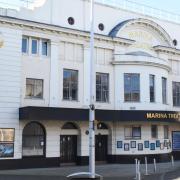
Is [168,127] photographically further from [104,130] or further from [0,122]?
[0,122]

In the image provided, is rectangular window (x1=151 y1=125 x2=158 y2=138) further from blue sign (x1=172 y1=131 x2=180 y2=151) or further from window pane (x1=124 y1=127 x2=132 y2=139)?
blue sign (x1=172 y1=131 x2=180 y2=151)

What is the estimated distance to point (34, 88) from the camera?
28516mm

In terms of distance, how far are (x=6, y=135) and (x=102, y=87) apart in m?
9.09

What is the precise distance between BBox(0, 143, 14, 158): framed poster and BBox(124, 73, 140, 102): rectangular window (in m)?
10.4

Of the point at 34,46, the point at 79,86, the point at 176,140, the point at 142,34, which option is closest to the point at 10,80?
the point at 34,46

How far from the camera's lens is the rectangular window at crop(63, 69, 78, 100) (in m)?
30.1

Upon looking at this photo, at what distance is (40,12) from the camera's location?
96.1 ft

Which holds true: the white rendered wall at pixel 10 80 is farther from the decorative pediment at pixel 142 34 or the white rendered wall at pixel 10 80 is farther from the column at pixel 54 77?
the decorative pediment at pixel 142 34

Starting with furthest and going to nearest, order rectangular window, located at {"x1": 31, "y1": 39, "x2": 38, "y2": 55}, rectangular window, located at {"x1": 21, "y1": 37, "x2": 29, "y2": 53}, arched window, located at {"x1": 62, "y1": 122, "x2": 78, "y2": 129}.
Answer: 1. arched window, located at {"x1": 62, "y1": 122, "x2": 78, "y2": 129}
2. rectangular window, located at {"x1": 31, "y1": 39, "x2": 38, "y2": 55}
3. rectangular window, located at {"x1": 21, "y1": 37, "x2": 29, "y2": 53}

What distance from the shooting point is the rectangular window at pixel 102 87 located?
104 ft

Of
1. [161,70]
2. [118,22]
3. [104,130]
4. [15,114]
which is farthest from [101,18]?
[15,114]

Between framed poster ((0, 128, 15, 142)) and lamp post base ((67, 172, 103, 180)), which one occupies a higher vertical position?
framed poster ((0, 128, 15, 142))

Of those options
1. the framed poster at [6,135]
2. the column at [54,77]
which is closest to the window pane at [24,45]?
the column at [54,77]

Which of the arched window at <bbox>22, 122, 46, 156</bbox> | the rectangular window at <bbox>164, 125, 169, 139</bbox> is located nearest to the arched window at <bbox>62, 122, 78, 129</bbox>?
the arched window at <bbox>22, 122, 46, 156</bbox>
